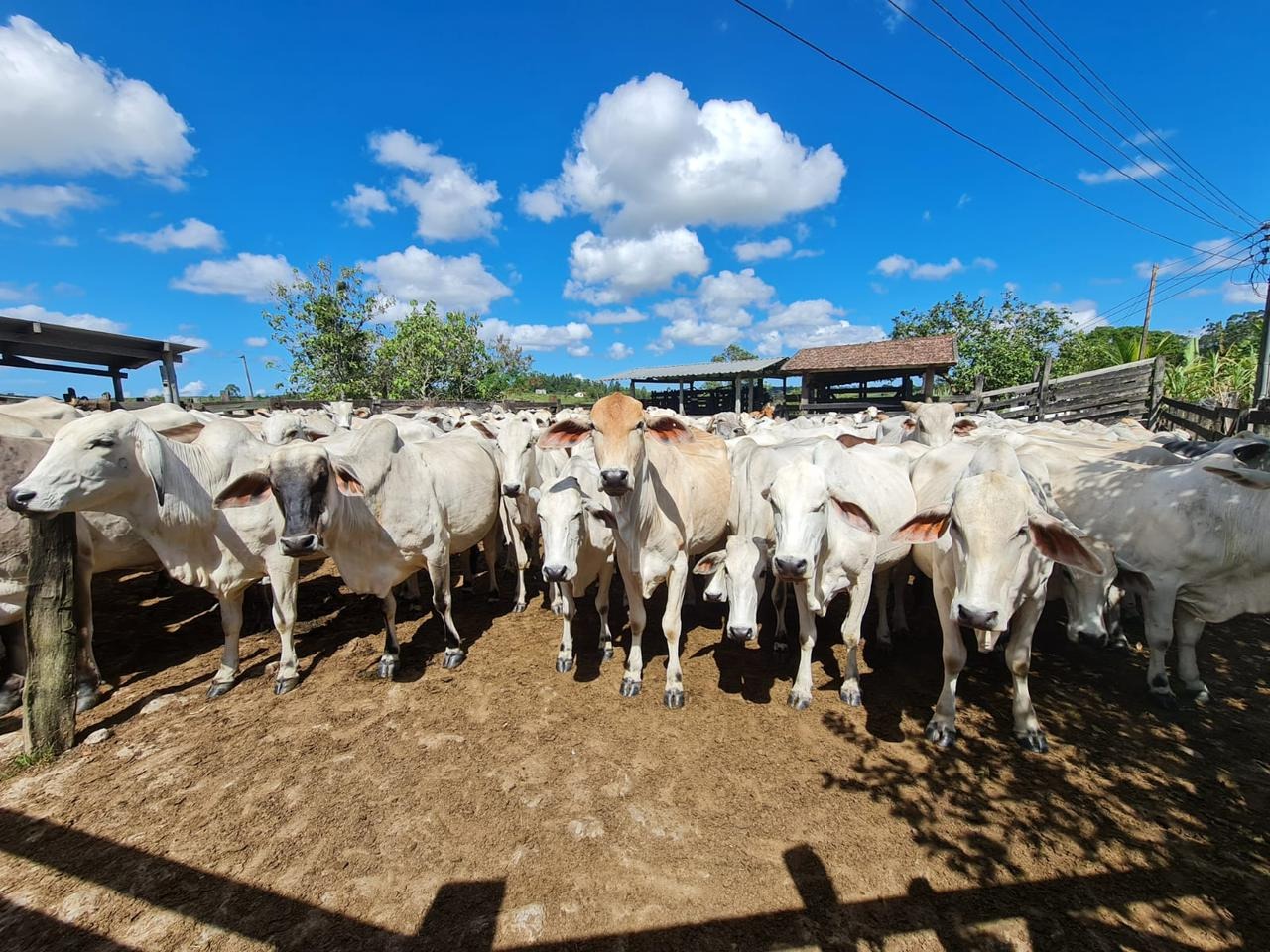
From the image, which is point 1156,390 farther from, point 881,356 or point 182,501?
point 182,501

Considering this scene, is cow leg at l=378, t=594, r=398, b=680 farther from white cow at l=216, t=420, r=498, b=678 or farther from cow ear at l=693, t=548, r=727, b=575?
cow ear at l=693, t=548, r=727, b=575

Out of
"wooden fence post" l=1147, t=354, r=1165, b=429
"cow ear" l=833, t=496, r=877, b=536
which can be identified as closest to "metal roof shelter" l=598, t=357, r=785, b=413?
"wooden fence post" l=1147, t=354, r=1165, b=429

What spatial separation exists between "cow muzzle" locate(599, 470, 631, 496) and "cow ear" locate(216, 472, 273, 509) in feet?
9.77

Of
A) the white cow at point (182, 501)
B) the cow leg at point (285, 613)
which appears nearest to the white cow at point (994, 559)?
the cow leg at point (285, 613)

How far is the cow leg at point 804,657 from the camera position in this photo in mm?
4676

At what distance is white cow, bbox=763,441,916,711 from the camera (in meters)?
4.02

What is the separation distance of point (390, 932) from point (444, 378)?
34.8 meters

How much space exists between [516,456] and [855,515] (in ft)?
13.6

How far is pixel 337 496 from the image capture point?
458 centimetres

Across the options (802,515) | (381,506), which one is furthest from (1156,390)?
(381,506)

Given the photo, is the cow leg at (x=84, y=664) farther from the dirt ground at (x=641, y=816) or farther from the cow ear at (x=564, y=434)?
the cow ear at (x=564, y=434)

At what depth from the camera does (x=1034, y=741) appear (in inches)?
155

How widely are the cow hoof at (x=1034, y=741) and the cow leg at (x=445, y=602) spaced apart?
202 inches

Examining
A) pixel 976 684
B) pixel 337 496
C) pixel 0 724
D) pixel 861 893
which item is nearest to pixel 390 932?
pixel 861 893
